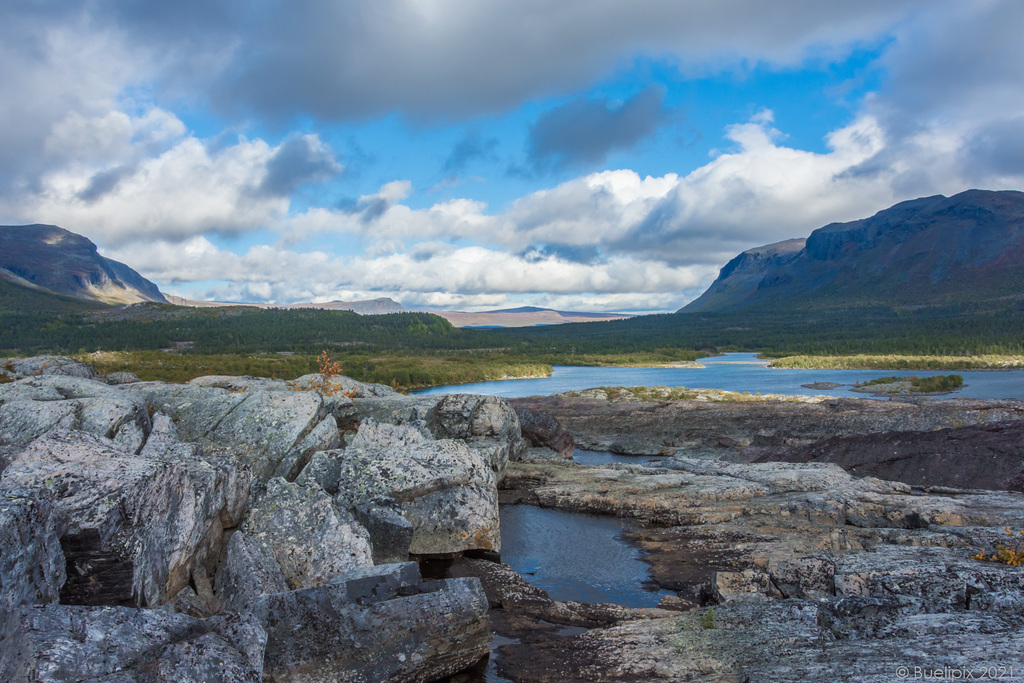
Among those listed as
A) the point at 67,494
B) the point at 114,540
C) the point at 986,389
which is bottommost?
the point at 986,389

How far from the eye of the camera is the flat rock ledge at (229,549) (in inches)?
286

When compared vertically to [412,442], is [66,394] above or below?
above

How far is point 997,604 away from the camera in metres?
9.96

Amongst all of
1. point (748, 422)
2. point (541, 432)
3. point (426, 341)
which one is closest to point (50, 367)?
point (541, 432)

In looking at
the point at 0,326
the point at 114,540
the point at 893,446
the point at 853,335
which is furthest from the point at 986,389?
the point at 0,326

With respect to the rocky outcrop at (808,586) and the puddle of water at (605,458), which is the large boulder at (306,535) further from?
the puddle of water at (605,458)

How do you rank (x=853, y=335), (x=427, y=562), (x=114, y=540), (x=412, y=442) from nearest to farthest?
(x=114, y=540), (x=427, y=562), (x=412, y=442), (x=853, y=335)

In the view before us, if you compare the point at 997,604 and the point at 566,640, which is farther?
the point at 566,640

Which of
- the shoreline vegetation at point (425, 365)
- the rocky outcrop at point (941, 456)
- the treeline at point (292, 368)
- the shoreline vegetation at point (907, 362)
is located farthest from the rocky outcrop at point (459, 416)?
the shoreline vegetation at point (907, 362)

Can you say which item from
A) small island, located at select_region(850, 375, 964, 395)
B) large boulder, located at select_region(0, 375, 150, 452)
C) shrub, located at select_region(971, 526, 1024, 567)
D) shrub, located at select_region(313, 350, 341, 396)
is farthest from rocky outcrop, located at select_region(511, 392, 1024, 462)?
small island, located at select_region(850, 375, 964, 395)

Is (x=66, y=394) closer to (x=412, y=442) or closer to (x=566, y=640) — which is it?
(x=412, y=442)

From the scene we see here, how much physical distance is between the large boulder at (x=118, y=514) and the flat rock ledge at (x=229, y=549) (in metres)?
0.03

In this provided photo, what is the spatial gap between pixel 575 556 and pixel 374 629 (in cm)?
836

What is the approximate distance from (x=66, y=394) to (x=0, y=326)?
648ft
